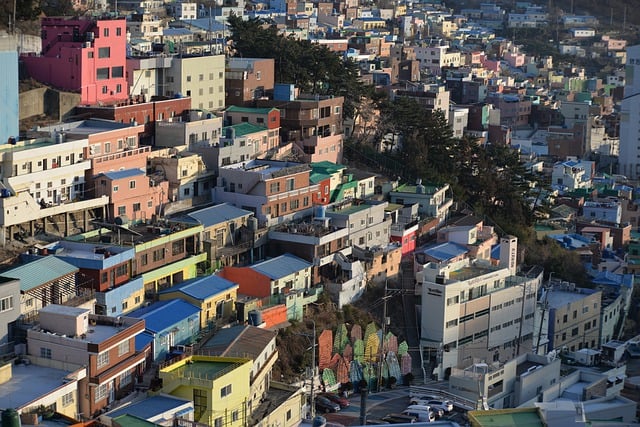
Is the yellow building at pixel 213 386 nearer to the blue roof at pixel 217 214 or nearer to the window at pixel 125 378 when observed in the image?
the window at pixel 125 378

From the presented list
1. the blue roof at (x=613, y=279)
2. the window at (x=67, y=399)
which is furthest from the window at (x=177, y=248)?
the blue roof at (x=613, y=279)

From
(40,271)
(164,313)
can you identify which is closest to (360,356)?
(164,313)

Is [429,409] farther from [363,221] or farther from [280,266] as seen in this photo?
[363,221]

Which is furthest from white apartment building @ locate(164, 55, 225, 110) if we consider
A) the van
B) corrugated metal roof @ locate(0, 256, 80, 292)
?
the van

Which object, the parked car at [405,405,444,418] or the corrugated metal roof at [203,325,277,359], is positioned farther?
the parked car at [405,405,444,418]

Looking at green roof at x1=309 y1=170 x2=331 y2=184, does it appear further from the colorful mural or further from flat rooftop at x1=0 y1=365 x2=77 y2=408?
flat rooftop at x1=0 y1=365 x2=77 y2=408

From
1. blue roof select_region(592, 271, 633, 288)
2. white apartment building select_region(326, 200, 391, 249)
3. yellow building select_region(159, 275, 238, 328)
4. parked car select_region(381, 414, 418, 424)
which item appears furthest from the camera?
blue roof select_region(592, 271, 633, 288)

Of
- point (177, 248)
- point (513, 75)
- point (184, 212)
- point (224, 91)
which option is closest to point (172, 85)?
point (224, 91)

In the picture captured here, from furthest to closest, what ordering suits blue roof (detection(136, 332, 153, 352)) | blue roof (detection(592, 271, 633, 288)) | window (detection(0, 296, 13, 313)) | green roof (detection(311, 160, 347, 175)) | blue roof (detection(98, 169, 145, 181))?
blue roof (detection(592, 271, 633, 288))
green roof (detection(311, 160, 347, 175))
blue roof (detection(98, 169, 145, 181))
blue roof (detection(136, 332, 153, 352))
window (detection(0, 296, 13, 313))
